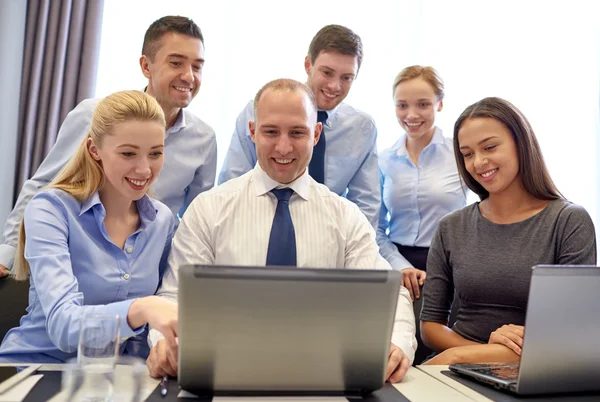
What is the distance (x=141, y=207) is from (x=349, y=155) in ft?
3.93

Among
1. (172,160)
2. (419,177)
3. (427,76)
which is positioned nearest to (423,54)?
(427,76)

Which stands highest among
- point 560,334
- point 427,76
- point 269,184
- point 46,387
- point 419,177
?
point 427,76

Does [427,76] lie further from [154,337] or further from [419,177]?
[154,337]

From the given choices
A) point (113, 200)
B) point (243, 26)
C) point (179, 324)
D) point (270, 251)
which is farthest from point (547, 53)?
point (179, 324)

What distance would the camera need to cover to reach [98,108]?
168 centimetres

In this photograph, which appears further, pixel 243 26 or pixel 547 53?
pixel 547 53

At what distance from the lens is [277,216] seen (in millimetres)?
1799

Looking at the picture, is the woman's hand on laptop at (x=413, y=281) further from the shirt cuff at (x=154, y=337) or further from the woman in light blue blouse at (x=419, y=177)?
the shirt cuff at (x=154, y=337)

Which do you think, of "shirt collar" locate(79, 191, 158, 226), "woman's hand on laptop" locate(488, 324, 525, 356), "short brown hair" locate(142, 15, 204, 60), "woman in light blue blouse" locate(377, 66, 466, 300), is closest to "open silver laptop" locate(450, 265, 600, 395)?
"woman's hand on laptop" locate(488, 324, 525, 356)

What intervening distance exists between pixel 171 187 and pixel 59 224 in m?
0.91

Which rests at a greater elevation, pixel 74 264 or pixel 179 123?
pixel 179 123

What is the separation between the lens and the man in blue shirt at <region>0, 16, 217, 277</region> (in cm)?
235

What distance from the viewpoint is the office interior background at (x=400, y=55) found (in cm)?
351

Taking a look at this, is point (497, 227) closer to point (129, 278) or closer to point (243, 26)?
point (129, 278)
